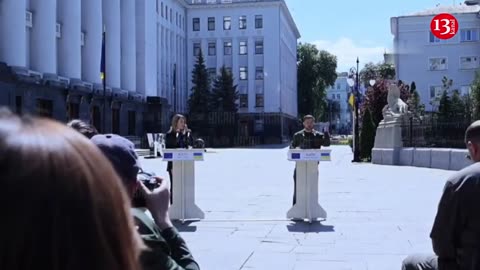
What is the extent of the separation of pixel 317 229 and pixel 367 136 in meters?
21.0

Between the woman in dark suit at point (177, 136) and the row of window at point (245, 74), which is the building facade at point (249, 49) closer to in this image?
the row of window at point (245, 74)

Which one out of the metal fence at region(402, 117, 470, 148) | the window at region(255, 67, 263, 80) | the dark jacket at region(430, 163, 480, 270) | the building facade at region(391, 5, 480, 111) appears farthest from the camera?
the window at region(255, 67, 263, 80)

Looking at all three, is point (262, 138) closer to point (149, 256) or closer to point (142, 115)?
point (142, 115)

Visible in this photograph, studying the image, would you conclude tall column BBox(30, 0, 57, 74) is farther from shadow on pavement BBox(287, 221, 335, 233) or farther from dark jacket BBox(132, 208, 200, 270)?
dark jacket BBox(132, 208, 200, 270)

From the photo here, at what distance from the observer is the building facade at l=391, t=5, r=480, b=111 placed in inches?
2130

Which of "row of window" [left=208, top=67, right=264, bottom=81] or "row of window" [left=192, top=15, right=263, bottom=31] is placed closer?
"row of window" [left=192, top=15, right=263, bottom=31]

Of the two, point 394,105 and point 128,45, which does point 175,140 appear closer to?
point 394,105

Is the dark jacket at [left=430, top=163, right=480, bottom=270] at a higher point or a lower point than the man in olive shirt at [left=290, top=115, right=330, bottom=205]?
lower

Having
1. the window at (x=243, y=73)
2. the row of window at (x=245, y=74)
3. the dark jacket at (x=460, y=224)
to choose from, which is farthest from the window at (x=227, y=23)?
the dark jacket at (x=460, y=224)

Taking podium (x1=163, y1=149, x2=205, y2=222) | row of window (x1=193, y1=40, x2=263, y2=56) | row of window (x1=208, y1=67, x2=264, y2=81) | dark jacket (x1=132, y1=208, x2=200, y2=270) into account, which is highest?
row of window (x1=193, y1=40, x2=263, y2=56)

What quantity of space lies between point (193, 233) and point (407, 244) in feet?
9.82

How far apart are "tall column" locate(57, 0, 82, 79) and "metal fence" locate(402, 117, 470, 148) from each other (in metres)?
26.1

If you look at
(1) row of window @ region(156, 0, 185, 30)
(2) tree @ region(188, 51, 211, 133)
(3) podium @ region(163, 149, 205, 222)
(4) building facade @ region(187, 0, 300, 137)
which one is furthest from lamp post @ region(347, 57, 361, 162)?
(4) building facade @ region(187, 0, 300, 137)

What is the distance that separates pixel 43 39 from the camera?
133 ft
